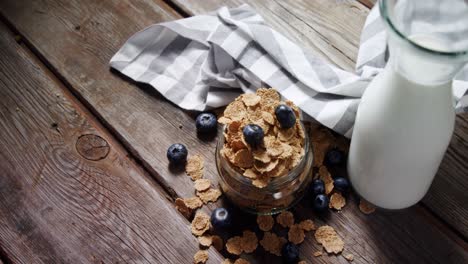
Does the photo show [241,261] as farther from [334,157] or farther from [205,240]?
[334,157]

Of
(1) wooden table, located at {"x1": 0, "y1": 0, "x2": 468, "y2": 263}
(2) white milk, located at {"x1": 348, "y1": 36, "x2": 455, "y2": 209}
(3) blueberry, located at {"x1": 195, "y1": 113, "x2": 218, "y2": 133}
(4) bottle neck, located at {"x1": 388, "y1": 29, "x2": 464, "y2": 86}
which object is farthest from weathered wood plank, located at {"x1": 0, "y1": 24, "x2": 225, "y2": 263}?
(4) bottle neck, located at {"x1": 388, "y1": 29, "x2": 464, "y2": 86}

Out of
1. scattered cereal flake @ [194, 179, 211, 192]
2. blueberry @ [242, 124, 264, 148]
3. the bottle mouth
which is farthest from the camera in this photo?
scattered cereal flake @ [194, 179, 211, 192]

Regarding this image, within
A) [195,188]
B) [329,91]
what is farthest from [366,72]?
[195,188]

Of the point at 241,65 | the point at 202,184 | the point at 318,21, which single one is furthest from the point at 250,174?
the point at 318,21

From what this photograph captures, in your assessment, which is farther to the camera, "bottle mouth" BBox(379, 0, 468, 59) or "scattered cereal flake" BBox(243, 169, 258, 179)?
"scattered cereal flake" BBox(243, 169, 258, 179)

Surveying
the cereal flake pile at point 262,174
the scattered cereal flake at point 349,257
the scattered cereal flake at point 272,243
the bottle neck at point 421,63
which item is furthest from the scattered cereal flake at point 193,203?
the bottle neck at point 421,63

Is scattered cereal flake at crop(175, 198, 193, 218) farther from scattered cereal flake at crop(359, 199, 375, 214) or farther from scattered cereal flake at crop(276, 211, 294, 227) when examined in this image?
scattered cereal flake at crop(359, 199, 375, 214)
